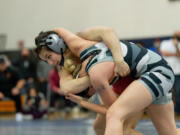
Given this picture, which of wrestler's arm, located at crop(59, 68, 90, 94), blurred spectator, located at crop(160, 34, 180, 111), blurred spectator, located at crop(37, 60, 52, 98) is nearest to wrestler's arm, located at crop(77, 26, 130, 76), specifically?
wrestler's arm, located at crop(59, 68, 90, 94)

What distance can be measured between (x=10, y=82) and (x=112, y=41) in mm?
6816

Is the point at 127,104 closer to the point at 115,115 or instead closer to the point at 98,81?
the point at 115,115

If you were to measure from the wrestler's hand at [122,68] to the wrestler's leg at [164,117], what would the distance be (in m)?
0.43

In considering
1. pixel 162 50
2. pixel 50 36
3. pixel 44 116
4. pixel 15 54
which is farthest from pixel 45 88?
pixel 50 36

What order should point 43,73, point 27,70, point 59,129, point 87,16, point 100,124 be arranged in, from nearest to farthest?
point 100,124 → point 59,129 → point 27,70 → point 43,73 → point 87,16

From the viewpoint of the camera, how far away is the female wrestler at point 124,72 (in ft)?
7.21

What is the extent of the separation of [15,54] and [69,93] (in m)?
10.6

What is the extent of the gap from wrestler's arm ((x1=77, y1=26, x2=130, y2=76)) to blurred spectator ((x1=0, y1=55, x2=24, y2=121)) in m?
6.42

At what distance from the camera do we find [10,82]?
8.74 meters

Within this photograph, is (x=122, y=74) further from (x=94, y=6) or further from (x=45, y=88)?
(x=94, y=6)

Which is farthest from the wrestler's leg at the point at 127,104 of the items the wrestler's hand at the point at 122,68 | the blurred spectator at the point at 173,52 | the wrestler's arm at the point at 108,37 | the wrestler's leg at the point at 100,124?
→ the blurred spectator at the point at 173,52

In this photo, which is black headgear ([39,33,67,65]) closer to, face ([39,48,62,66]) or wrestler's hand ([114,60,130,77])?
face ([39,48,62,66])

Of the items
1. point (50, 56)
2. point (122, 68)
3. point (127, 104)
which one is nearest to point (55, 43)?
point (50, 56)

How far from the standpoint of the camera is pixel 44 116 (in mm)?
9195
